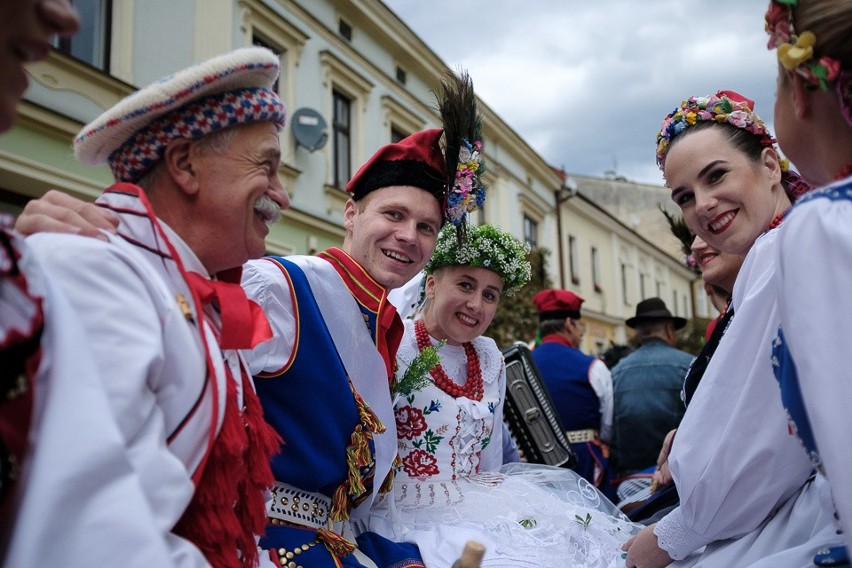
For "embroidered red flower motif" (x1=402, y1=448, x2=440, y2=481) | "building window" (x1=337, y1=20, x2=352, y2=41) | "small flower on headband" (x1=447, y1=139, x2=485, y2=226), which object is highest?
"building window" (x1=337, y1=20, x2=352, y2=41)

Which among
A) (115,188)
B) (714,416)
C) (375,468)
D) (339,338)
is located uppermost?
(115,188)

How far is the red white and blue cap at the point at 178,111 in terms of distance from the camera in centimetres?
152

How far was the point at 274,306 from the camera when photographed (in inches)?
89.2

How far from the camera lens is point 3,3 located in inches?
36.9

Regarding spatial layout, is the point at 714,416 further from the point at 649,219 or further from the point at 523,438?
the point at 649,219

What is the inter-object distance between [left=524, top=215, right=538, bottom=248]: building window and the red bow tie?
2029cm

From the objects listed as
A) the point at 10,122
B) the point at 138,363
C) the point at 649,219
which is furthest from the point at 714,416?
the point at 649,219

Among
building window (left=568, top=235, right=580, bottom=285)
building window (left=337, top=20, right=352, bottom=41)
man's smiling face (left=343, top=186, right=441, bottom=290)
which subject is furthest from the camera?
building window (left=568, top=235, right=580, bottom=285)

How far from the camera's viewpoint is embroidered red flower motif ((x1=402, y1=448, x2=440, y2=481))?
2867 millimetres

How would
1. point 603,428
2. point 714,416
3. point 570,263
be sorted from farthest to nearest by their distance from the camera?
point 570,263
point 603,428
point 714,416

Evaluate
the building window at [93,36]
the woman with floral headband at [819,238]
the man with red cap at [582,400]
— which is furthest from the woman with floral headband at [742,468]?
the building window at [93,36]

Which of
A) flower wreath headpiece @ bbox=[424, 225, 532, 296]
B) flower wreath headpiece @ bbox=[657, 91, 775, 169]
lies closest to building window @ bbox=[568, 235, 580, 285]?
flower wreath headpiece @ bbox=[424, 225, 532, 296]

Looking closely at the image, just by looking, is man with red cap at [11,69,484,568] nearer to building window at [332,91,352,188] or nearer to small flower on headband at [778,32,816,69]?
small flower on headband at [778,32,816,69]

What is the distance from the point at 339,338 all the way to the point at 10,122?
58.3 inches
